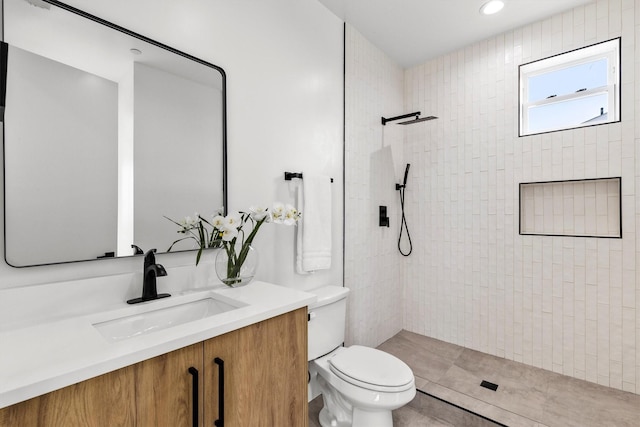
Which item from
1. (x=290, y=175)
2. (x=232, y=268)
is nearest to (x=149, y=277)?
(x=232, y=268)

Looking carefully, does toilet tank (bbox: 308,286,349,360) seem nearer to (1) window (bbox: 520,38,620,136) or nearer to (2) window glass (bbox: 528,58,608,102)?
(1) window (bbox: 520,38,620,136)

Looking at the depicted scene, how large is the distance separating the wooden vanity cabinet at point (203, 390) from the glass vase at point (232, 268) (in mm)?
354

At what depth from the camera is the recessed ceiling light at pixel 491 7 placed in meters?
2.15

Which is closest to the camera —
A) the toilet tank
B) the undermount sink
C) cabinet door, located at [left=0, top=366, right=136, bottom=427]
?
cabinet door, located at [left=0, top=366, right=136, bottom=427]

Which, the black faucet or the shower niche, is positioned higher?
the shower niche

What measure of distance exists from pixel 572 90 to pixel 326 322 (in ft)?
8.20

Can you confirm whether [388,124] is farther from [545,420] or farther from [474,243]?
[545,420]

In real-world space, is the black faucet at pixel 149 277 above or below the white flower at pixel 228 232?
below

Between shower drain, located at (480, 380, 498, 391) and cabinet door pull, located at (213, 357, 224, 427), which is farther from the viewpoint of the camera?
shower drain, located at (480, 380, 498, 391)

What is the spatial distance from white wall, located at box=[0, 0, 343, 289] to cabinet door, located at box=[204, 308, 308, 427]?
583mm

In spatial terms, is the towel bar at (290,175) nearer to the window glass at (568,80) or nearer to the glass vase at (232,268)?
the glass vase at (232,268)

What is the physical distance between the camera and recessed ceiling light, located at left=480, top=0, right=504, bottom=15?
2154 millimetres

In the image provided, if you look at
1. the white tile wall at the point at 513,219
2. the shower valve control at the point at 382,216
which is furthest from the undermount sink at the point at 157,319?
the shower valve control at the point at 382,216

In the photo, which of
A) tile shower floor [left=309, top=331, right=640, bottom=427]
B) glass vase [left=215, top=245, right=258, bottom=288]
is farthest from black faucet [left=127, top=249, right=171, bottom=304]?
tile shower floor [left=309, top=331, right=640, bottom=427]
